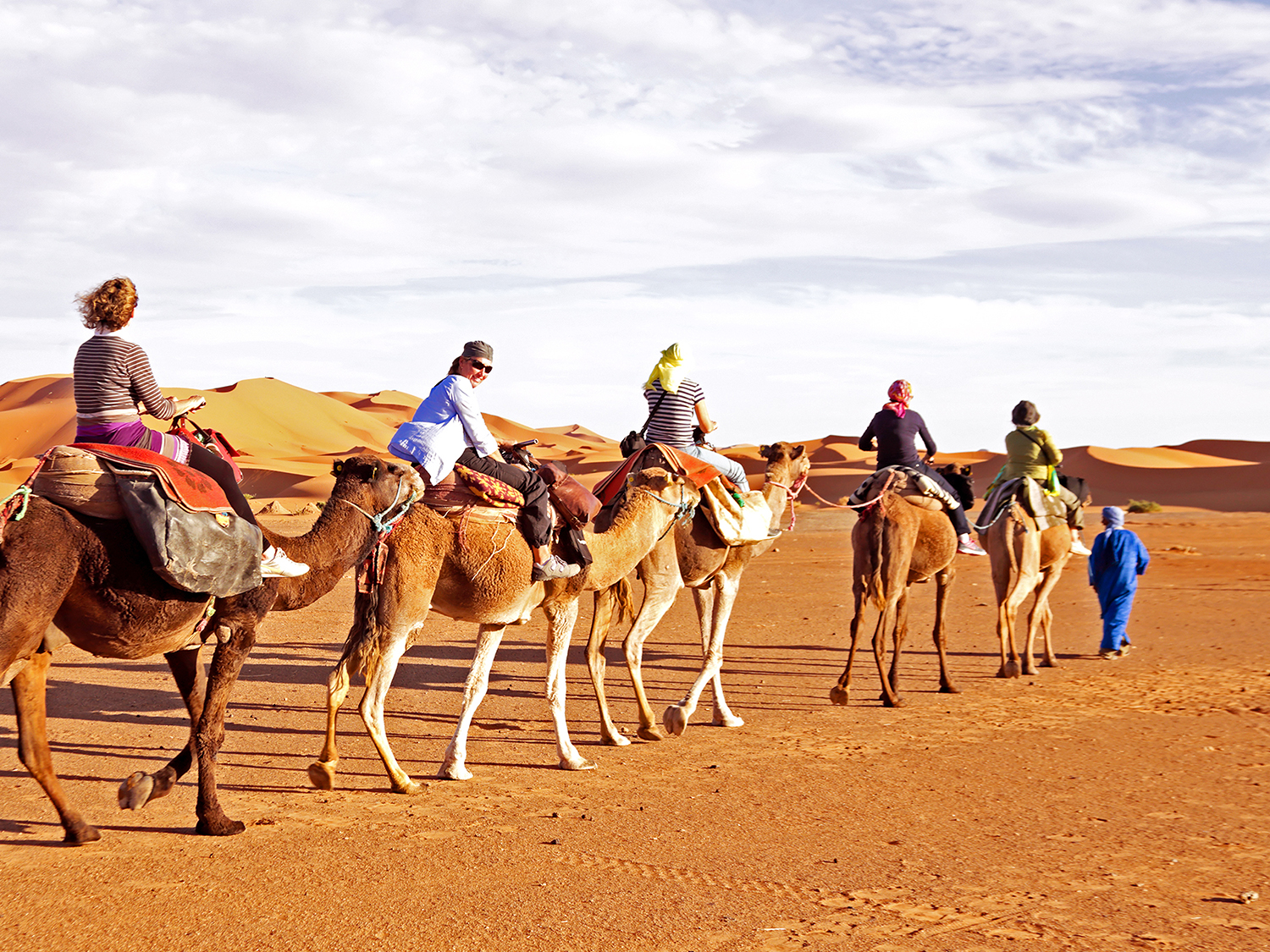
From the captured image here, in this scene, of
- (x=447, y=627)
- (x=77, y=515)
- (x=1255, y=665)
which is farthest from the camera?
(x=447, y=627)

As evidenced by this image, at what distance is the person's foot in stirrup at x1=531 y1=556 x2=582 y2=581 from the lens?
8242 millimetres

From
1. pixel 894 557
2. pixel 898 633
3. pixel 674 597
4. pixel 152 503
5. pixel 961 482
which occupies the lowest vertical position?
pixel 898 633

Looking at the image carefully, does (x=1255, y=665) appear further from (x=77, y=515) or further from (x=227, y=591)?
(x=77, y=515)

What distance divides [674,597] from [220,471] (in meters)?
4.73

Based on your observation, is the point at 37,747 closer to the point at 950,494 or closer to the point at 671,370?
the point at 671,370

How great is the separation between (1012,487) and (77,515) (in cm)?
1026

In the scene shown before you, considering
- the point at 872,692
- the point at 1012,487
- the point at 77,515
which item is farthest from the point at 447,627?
the point at 77,515

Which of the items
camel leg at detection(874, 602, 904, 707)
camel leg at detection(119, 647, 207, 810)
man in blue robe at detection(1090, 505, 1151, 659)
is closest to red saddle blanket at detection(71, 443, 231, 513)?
camel leg at detection(119, 647, 207, 810)

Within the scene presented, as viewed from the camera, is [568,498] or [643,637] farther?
[643,637]

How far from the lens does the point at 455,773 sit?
8.13 meters

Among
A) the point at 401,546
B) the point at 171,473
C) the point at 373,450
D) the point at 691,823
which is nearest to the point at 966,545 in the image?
the point at 691,823

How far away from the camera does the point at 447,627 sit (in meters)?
16.5

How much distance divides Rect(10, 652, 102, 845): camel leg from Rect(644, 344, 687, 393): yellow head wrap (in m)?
5.41

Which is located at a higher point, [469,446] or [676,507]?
[469,446]
